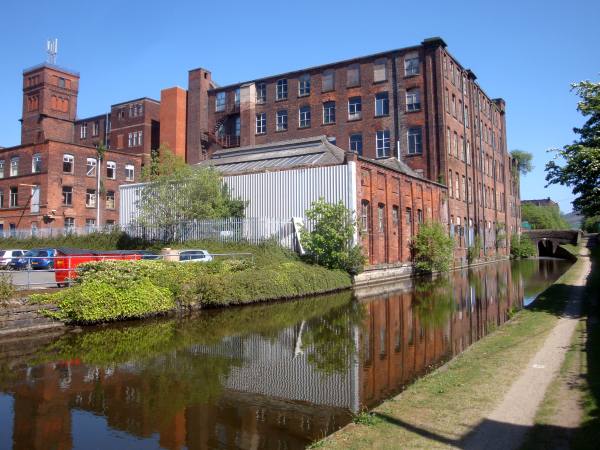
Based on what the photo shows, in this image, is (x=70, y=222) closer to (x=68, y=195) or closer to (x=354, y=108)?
(x=68, y=195)

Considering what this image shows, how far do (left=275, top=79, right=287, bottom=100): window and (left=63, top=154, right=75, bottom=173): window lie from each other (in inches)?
794

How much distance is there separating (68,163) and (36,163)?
2.60m

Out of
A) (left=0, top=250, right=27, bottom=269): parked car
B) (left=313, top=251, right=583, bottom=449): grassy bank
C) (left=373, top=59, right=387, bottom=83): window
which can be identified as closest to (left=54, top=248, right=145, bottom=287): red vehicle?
(left=0, top=250, right=27, bottom=269): parked car

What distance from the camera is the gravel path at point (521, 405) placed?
520 centimetres

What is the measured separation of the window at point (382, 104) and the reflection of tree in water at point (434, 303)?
798 inches

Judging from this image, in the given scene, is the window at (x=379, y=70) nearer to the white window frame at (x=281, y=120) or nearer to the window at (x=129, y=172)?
the white window frame at (x=281, y=120)

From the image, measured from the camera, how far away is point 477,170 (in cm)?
5119

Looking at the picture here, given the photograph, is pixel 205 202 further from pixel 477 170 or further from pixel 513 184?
pixel 513 184

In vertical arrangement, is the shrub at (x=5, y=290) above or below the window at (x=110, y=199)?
below

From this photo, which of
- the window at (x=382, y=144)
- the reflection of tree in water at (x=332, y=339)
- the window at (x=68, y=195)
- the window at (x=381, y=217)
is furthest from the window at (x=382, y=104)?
the reflection of tree in water at (x=332, y=339)

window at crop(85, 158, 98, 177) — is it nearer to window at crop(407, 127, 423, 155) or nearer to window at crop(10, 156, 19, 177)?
window at crop(10, 156, 19, 177)

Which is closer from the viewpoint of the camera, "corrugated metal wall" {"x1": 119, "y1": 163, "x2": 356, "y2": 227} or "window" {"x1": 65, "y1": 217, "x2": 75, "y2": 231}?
"corrugated metal wall" {"x1": 119, "y1": 163, "x2": 356, "y2": 227}

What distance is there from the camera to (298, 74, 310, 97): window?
158 ft

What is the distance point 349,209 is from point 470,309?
988 centimetres
